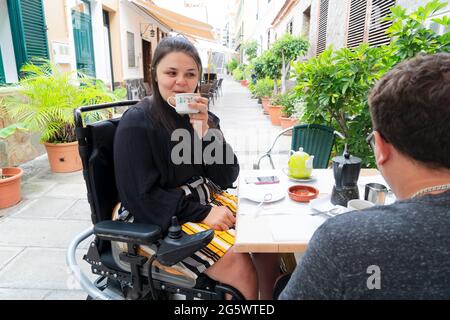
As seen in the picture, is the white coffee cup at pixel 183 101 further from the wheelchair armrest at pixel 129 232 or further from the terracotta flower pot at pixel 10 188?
the terracotta flower pot at pixel 10 188

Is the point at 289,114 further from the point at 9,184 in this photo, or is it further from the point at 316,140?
the point at 9,184

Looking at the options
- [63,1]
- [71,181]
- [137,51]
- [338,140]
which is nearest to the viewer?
[338,140]

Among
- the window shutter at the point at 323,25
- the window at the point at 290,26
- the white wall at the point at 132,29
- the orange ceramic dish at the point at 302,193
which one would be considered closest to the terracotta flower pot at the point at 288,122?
the window shutter at the point at 323,25

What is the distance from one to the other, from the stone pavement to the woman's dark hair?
128 centimetres

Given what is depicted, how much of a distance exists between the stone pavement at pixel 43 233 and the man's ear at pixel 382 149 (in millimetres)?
1943

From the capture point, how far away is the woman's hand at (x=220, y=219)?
55.8 inches

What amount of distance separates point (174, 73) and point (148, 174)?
51 cm

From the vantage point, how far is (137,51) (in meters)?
9.86

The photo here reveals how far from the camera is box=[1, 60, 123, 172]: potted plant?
12.0 feet

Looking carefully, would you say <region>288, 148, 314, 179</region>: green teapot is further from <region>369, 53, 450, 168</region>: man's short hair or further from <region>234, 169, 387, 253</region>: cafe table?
<region>369, 53, 450, 168</region>: man's short hair

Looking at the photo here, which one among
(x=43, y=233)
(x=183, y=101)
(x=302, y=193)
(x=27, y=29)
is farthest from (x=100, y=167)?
(x=27, y=29)

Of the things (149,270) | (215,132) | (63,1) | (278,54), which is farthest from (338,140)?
(278,54)

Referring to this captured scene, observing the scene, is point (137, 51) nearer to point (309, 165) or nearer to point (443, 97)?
point (309, 165)
